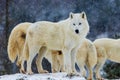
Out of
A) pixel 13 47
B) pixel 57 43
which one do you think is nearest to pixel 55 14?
pixel 13 47

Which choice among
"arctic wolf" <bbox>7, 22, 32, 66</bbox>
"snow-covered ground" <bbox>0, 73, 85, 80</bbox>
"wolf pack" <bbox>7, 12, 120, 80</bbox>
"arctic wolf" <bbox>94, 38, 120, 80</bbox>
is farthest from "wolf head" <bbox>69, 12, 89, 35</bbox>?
"arctic wolf" <bbox>94, 38, 120, 80</bbox>

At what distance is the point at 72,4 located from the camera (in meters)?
25.7

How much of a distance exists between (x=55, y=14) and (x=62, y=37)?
14.3 metres

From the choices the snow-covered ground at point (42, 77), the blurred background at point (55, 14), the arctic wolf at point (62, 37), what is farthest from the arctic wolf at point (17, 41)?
the blurred background at point (55, 14)

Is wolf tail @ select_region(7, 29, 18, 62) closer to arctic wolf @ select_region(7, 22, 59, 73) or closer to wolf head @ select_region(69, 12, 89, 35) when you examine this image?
arctic wolf @ select_region(7, 22, 59, 73)

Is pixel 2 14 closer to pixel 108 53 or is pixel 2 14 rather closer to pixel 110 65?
pixel 110 65

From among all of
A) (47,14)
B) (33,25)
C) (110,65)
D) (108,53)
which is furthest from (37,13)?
(33,25)

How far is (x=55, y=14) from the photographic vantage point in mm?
25156

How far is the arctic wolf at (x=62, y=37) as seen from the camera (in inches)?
417

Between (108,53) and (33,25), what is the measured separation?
3.17 meters

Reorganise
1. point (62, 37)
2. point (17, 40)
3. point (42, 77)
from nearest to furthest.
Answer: point (42, 77) → point (62, 37) → point (17, 40)

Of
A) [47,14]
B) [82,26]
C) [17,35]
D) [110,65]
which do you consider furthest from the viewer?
[47,14]

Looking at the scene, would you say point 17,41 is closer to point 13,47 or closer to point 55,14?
point 13,47

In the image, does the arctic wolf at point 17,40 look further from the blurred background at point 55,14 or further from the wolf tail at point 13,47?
the blurred background at point 55,14
